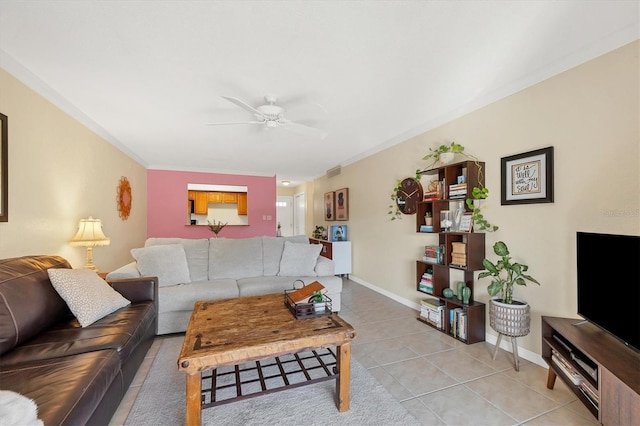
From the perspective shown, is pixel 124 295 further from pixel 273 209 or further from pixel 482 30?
pixel 273 209

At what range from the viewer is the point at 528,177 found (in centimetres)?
222

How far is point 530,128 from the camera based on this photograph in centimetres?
221

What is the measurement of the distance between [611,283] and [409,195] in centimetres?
217

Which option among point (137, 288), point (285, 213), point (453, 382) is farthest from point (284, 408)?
point (285, 213)

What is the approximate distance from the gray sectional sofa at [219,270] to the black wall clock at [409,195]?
1292 millimetres

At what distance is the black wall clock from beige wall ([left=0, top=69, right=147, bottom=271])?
3796 millimetres

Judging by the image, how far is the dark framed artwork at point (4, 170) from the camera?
190cm

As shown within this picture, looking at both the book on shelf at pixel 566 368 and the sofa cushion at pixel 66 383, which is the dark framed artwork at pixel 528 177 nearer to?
the book on shelf at pixel 566 368

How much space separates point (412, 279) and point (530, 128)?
212 centimetres

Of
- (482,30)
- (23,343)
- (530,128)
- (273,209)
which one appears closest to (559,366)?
(530,128)

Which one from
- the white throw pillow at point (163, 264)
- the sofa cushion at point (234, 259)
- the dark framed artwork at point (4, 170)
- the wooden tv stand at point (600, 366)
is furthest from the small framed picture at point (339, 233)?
the dark framed artwork at point (4, 170)

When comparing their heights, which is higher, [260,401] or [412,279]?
[412,279]

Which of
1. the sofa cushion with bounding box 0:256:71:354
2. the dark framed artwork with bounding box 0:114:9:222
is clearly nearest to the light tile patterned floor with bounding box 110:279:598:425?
the sofa cushion with bounding box 0:256:71:354

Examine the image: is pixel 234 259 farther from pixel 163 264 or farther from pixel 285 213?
pixel 285 213
